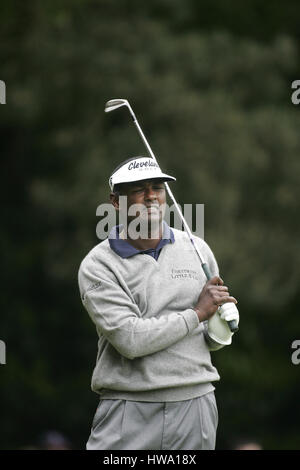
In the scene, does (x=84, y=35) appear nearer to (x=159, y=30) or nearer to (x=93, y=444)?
(x=159, y=30)

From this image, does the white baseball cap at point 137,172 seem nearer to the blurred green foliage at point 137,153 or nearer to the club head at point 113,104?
the club head at point 113,104

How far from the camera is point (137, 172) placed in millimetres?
3980

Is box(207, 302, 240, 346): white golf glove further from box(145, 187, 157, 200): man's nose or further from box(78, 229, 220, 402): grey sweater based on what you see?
box(145, 187, 157, 200): man's nose

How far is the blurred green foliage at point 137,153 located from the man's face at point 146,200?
7160 millimetres

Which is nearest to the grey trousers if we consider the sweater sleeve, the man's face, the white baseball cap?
the sweater sleeve

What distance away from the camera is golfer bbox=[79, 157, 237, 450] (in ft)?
12.5

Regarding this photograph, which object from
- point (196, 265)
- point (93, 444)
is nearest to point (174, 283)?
point (196, 265)

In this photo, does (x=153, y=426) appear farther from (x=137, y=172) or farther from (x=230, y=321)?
(x=137, y=172)

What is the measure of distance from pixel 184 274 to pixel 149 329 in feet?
1.07

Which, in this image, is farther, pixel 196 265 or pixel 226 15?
pixel 226 15

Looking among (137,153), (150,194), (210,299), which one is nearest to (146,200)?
(150,194)

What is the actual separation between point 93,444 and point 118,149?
788 cm

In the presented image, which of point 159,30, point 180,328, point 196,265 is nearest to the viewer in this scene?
point 180,328

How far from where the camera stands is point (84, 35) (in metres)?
12.1
